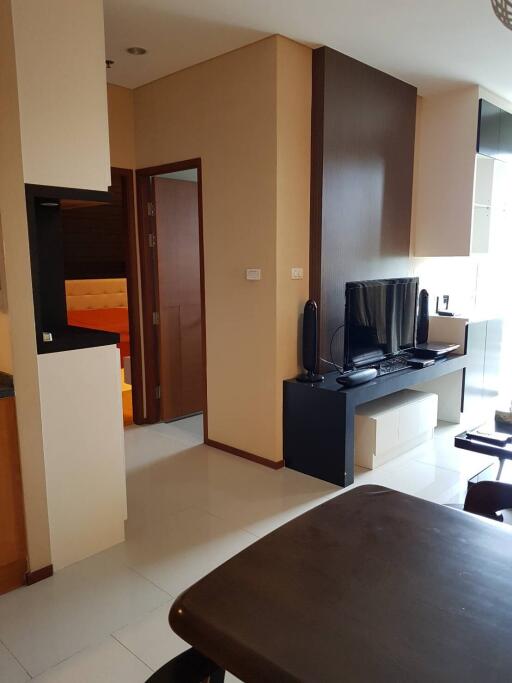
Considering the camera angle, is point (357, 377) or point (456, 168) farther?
point (456, 168)

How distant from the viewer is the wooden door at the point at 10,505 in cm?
224

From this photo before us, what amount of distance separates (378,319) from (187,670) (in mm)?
3040

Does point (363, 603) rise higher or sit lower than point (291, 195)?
lower

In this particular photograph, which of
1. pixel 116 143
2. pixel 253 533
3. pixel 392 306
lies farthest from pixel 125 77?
pixel 253 533

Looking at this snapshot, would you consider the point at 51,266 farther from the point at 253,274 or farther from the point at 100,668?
the point at 100,668

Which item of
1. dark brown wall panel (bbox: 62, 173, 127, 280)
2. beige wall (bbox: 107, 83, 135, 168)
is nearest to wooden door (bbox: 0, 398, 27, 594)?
beige wall (bbox: 107, 83, 135, 168)

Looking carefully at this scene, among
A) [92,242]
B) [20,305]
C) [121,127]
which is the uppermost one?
[121,127]

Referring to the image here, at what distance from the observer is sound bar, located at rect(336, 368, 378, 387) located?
3.39 metres

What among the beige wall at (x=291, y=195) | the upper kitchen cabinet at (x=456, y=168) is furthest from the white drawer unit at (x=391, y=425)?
the upper kitchen cabinet at (x=456, y=168)

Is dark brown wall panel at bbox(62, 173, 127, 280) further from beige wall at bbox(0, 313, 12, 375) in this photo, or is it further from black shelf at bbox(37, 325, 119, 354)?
beige wall at bbox(0, 313, 12, 375)

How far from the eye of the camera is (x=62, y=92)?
7.53 ft

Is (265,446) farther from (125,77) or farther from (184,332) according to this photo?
(125,77)

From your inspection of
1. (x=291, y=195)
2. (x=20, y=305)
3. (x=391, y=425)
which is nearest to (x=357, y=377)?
(x=391, y=425)

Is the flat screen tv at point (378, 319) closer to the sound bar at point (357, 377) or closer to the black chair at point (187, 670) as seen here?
the sound bar at point (357, 377)
